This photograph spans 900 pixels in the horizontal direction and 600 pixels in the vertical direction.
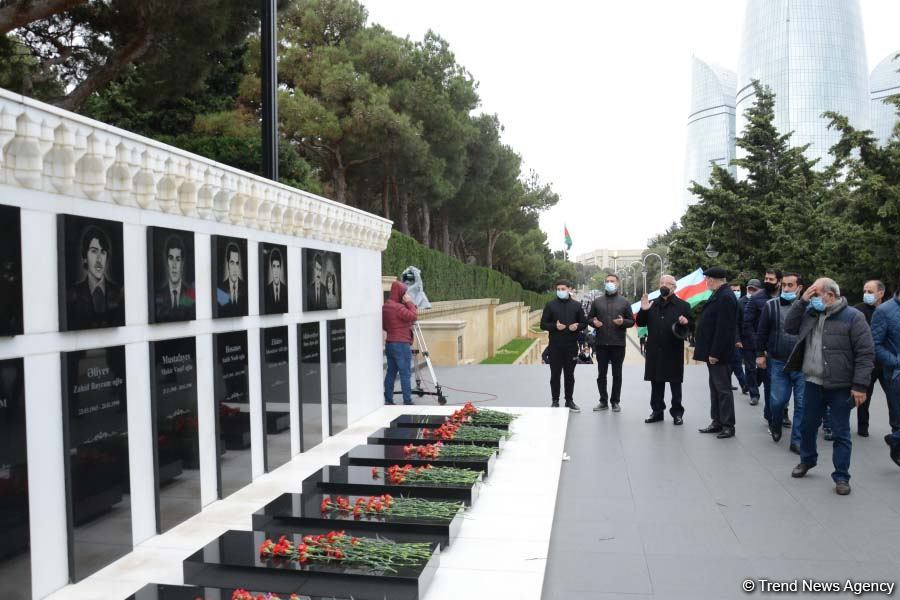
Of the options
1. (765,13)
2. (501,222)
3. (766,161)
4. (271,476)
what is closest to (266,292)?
(271,476)

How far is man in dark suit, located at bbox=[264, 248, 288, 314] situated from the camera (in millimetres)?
6794

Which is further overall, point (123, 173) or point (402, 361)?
point (402, 361)

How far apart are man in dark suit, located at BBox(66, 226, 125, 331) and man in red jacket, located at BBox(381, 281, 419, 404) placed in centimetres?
564

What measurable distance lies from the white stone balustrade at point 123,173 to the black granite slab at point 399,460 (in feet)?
7.64

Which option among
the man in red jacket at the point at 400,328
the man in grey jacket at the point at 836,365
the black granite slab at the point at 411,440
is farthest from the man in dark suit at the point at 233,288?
the man in grey jacket at the point at 836,365

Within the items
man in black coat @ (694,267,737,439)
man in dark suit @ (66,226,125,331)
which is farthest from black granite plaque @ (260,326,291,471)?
man in black coat @ (694,267,737,439)

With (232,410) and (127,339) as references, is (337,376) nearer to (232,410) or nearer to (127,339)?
(232,410)

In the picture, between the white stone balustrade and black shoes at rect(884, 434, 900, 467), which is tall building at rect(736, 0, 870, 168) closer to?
black shoes at rect(884, 434, 900, 467)

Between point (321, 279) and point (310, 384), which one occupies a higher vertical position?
point (321, 279)

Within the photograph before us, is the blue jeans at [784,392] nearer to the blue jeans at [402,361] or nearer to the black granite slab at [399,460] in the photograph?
the black granite slab at [399,460]

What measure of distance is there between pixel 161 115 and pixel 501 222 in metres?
25.5

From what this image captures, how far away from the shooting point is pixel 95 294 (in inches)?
173

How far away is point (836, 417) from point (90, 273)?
19.1ft

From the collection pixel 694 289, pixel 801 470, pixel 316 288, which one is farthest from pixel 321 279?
pixel 694 289
